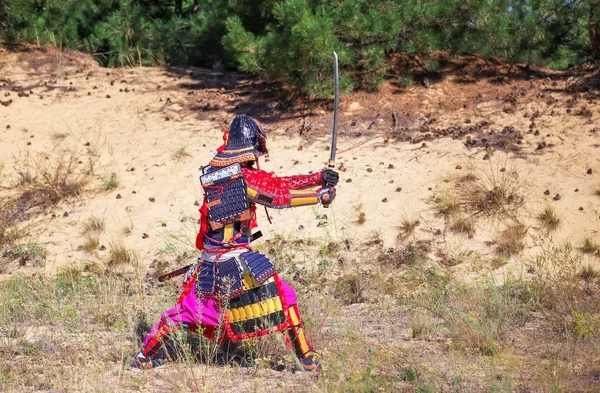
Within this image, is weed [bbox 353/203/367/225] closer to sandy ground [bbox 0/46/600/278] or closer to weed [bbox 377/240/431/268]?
sandy ground [bbox 0/46/600/278]

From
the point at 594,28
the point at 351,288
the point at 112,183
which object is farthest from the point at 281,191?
the point at 594,28

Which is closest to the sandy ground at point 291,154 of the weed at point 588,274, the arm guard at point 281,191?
the weed at point 588,274

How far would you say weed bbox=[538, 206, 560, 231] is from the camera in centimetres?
857

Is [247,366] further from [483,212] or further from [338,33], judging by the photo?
[338,33]

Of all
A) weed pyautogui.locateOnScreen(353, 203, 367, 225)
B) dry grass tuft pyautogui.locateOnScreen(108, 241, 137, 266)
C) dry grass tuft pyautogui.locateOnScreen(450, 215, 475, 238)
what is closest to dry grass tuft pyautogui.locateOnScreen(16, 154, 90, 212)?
dry grass tuft pyautogui.locateOnScreen(108, 241, 137, 266)

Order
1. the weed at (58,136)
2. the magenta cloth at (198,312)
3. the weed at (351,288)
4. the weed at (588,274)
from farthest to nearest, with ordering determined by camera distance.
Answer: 1. the weed at (58,136)
2. the weed at (588,274)
3. the weed at (351,288)
4. the magenta cloth at (198,312)

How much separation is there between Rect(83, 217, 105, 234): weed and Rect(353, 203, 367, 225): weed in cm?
284

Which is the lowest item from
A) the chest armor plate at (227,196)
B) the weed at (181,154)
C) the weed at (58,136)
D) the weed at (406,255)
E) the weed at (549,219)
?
the weed at (406,255)

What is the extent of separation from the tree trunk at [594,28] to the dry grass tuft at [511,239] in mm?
3295

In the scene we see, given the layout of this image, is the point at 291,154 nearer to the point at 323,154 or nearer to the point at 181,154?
the point at 323,154

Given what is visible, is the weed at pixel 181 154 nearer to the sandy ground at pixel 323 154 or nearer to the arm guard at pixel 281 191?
the sandy ground at pixel 323 154

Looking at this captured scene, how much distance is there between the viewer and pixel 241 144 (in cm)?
582

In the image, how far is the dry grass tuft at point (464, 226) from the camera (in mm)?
8680

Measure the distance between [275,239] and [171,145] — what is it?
259 centimetres
